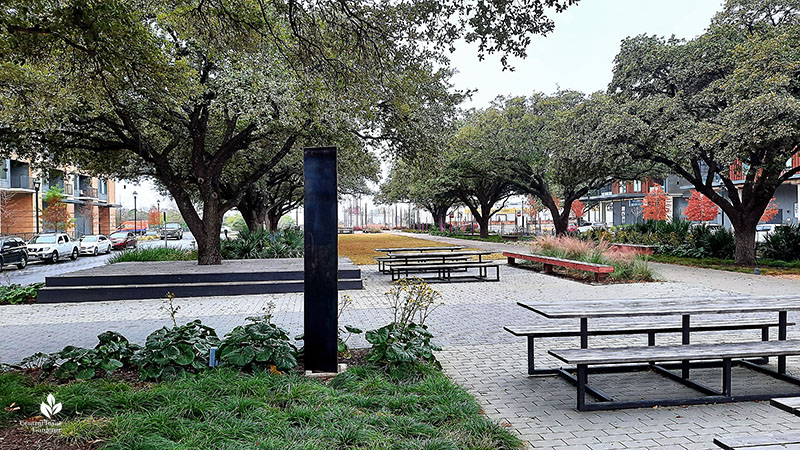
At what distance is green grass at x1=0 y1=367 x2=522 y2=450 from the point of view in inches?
141

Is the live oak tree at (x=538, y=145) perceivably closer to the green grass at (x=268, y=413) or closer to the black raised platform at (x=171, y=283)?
the black raised platform at (x=171, y=283)

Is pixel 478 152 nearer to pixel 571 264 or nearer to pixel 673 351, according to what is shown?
pixel 571 264

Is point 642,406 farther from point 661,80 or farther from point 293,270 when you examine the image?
point 661,80

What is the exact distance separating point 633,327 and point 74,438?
5.43 metres

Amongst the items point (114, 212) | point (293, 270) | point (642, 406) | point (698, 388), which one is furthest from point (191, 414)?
point (114, 212)

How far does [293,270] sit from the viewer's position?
44.4 feet

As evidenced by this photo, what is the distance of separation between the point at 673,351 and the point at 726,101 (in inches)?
601

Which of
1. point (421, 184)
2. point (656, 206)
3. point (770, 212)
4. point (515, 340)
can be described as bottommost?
point (515, 340)

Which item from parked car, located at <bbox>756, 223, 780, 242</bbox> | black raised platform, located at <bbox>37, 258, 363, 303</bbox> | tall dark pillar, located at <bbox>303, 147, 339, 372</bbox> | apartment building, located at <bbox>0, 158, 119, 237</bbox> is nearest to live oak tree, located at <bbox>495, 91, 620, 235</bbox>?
parked car, located at <bbox>756, 223, 780, 242</bbox>

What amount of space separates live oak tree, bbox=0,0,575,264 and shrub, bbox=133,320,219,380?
3504mm

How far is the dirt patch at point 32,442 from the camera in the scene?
3.48 m

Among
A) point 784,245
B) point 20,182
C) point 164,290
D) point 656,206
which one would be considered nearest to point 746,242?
point 784,245

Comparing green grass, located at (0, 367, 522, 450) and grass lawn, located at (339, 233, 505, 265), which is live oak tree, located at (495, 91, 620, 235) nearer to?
grass lawn, located at (339, 233, 505, 265)

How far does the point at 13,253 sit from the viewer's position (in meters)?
23.4
